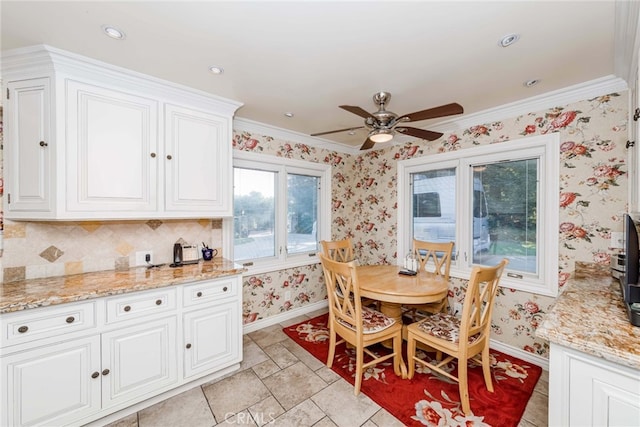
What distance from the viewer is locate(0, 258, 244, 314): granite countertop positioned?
150 centimetres

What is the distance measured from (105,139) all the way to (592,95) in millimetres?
3849

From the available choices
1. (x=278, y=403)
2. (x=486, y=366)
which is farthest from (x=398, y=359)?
(x=278, y=403)

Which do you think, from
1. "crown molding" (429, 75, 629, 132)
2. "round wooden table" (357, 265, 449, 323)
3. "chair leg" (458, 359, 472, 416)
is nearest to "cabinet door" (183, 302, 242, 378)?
"round wooden table" (357, 265, 449, 323)

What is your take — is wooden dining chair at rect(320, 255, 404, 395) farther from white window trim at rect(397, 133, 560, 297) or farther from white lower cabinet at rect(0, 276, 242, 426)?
white window trim at rect(397, 133, 560, 297)

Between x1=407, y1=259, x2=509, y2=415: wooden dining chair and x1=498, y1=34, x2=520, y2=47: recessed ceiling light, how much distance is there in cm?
141

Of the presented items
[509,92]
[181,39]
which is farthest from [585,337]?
[181,39]

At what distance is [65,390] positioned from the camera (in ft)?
5.13

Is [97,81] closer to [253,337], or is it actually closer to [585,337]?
[253,337]

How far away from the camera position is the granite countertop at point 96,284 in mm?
1497

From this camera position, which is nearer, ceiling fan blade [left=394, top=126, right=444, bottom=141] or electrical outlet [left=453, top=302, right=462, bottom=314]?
ceiling fan blade [left=394, top=126, right=444, bottom=141]

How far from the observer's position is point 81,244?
6.79ft

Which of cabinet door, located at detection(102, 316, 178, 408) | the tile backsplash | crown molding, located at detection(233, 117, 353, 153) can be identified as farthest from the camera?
crown molding, located at detection(233, 117, 353, 153)

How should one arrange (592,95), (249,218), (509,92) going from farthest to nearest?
(249,218), (509,92), (592,95)

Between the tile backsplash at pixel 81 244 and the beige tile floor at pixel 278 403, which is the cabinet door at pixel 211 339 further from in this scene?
the tile backsplash at pixel 81 244
